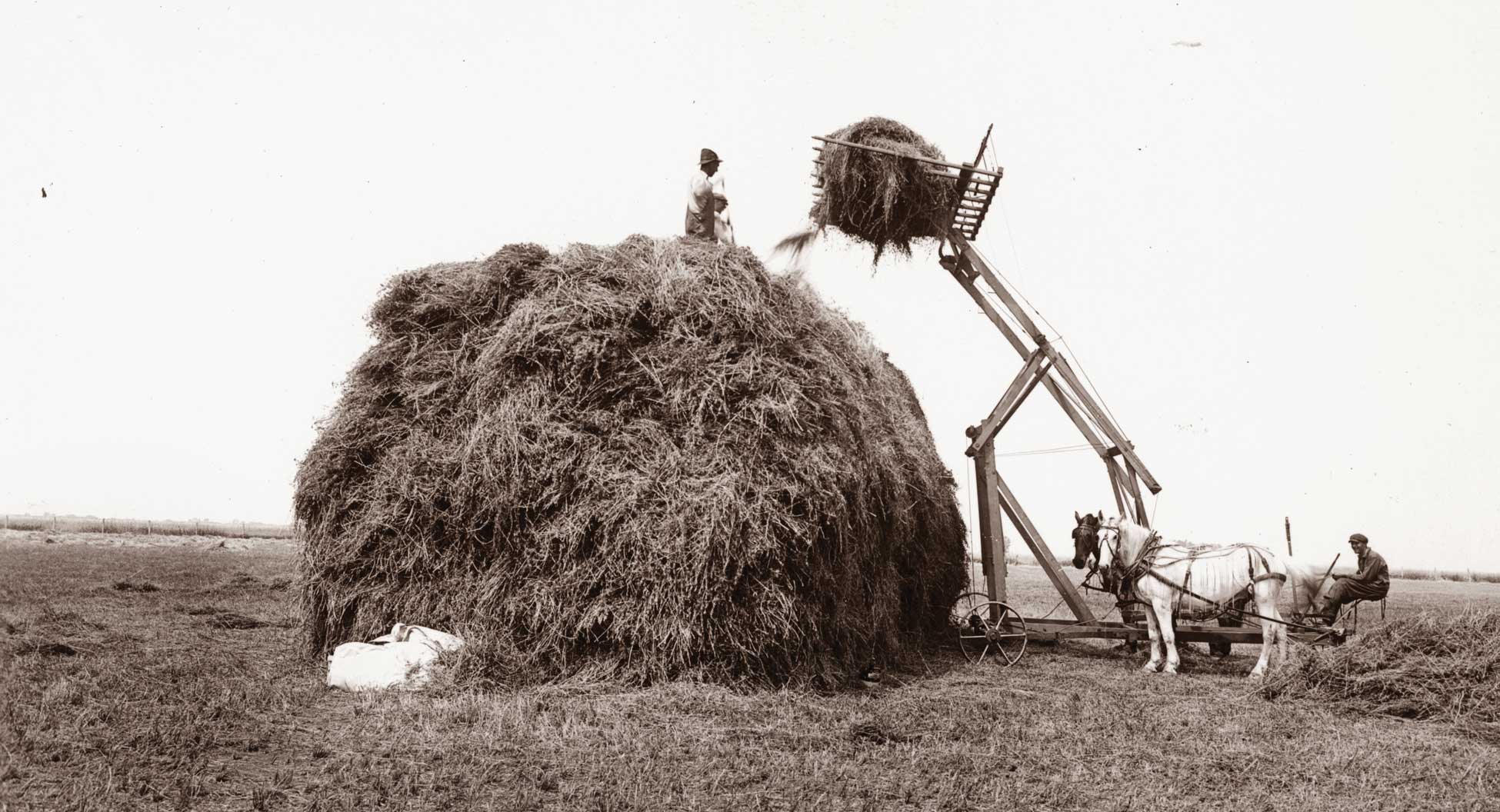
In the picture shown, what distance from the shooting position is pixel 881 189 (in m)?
12.5

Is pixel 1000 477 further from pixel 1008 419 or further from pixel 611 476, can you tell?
pixel 611 476

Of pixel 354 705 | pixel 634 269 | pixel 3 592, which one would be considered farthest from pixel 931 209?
pixel 3 592

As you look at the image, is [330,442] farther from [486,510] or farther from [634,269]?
[634,269]

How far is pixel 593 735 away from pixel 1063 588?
A: 778cm

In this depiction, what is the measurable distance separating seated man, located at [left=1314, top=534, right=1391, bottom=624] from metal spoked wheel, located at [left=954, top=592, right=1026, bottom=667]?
12.2 ft

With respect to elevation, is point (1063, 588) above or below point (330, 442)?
below

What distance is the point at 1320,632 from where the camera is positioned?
12117 millimetres

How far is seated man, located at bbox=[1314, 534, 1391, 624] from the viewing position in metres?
12.6

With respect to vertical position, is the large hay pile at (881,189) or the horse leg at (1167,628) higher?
the large hay pile at (881,189)

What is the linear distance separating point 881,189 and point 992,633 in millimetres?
5597

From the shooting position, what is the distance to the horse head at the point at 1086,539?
13156 millimetres

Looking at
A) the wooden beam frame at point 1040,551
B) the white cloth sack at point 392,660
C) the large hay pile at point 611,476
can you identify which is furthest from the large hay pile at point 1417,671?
the white cloth sack at point 392,660

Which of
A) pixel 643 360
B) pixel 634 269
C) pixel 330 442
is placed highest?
pixel 634 269

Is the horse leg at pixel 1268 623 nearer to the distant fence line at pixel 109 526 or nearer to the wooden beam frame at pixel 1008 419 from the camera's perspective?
the wooden beam frame at pixel 1008 419
